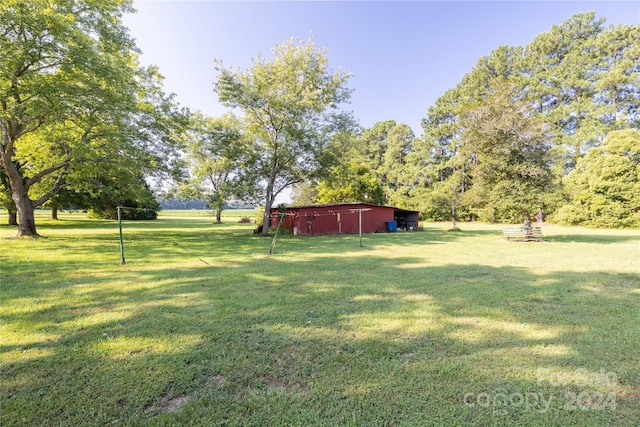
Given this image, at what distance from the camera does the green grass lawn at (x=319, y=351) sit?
2215 mm

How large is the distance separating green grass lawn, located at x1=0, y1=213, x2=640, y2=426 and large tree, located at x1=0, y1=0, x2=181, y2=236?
28.9 feet

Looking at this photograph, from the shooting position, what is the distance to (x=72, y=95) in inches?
449

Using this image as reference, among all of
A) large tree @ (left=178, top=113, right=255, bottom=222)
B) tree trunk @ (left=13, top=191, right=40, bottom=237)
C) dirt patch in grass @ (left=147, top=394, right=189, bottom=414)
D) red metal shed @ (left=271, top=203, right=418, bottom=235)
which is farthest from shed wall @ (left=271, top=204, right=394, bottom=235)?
dirt patch in grass @ (left=147, top=394, right=189, bottom=414)

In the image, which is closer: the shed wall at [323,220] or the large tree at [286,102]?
the large tree at [286,102]

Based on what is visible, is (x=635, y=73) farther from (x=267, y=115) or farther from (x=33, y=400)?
(x=33, y=400)

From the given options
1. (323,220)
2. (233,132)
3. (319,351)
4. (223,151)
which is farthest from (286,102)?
(319,351)

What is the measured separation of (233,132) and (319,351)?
56.5ft

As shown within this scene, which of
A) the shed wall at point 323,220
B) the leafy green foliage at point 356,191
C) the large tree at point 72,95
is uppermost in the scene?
the large tree at point 72,95

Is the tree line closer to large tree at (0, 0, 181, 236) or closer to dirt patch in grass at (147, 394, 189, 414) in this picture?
large tree at (0, 0, 181, 236)

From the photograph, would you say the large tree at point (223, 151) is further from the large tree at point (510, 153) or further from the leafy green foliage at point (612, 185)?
the leafy green foliage at point (612, 185)

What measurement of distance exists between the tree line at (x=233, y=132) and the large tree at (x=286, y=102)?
7cm

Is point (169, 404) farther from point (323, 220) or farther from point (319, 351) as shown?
point (323, 220)

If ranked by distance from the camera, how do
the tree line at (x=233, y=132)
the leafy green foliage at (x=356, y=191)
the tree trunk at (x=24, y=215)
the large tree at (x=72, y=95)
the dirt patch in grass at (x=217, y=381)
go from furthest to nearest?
the leafy green foliage at (x=356, y=191)
the tree trunk at (x=24, y=215)
the tree line at (x=233, y=132)
the large tree at (x=72, y=95)
the dirt patch in grass at (x=217, y=381)

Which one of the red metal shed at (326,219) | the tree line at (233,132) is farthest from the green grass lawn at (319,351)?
the red metal shed at (326,219)
